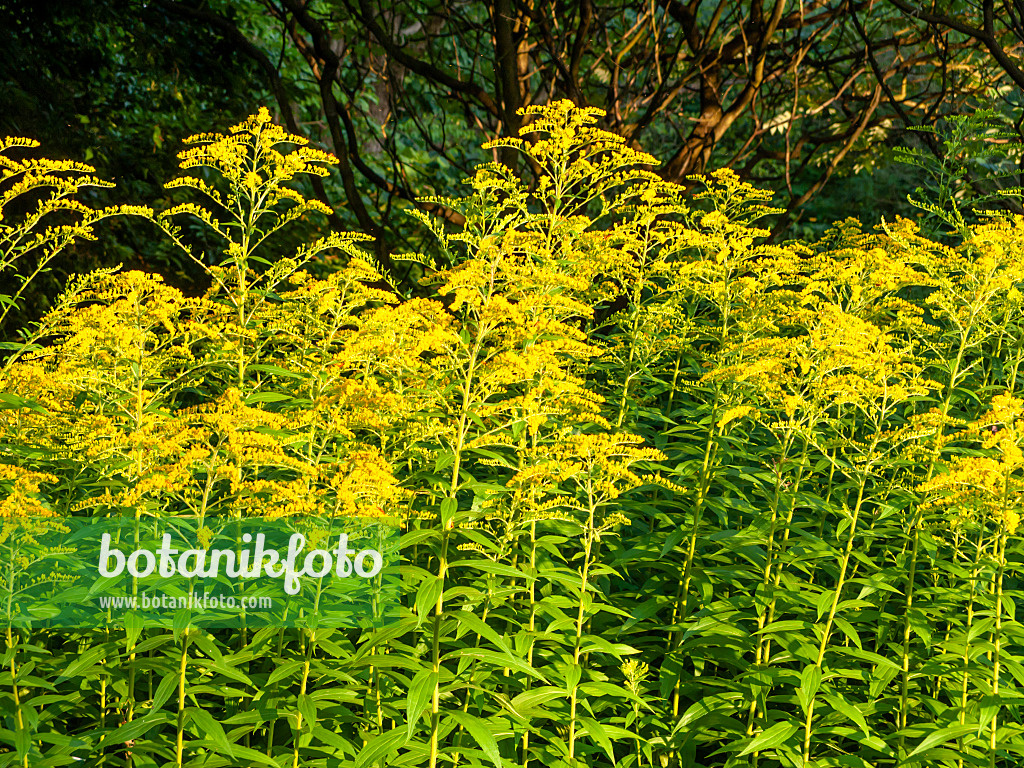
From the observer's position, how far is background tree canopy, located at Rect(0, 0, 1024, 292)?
6324 millimetres

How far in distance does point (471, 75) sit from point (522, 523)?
4428 millimetres

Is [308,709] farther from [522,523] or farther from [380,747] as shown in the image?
[522,523]

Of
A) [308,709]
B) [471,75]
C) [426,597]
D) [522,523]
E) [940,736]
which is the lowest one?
[940,736]

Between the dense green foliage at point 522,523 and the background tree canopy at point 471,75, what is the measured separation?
2.46m

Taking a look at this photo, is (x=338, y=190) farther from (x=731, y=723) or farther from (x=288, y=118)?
(x=731, y=723)

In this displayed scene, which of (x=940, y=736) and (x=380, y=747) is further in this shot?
(x=940, y=736)

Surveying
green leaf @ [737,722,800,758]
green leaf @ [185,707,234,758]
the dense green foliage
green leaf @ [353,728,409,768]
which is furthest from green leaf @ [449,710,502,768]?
green leaf @ [737,722,800,758]

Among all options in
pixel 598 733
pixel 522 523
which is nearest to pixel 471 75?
pixel 522 523

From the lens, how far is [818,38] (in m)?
7.01

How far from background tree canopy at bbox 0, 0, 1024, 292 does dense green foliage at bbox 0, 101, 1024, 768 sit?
2.46m

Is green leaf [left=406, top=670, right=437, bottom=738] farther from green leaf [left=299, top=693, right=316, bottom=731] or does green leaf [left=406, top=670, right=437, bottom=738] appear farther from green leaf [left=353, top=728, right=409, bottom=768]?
green leaf [left=299, top=693, right=316, bottom=731]

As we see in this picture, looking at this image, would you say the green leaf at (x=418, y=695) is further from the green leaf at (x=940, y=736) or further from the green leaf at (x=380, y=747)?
the green leaf at (x=940, y=736)

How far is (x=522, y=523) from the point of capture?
2.84 meters

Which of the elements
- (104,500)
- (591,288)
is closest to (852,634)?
(591,288)
